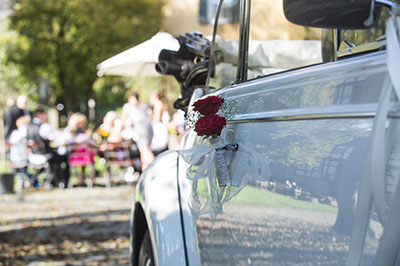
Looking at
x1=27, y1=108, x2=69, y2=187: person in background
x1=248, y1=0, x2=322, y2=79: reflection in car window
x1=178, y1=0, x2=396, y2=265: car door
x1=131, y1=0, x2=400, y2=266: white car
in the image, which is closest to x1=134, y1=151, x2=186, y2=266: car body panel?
x1=131, y1=0, x2=400, y2=266: white car

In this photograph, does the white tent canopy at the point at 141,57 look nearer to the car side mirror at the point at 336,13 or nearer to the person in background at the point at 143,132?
the person in background at the point at 143,132

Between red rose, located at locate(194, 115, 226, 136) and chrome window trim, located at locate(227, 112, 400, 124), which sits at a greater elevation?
chrome window trim, located at locate(227, 112, 400, 124)

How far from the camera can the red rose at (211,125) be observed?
6.01ft

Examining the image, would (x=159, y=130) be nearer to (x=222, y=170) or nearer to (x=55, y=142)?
(x=55, y=142)

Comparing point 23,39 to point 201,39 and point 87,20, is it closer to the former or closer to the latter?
point 87,20

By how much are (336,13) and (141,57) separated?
498 cm

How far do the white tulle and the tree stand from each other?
21381 millimetres

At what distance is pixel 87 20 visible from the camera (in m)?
23.5

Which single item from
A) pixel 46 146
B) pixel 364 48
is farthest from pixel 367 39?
pixel 46 146

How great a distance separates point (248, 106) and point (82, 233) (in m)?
5.40

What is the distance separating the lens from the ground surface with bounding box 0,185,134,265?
5598 millimetres

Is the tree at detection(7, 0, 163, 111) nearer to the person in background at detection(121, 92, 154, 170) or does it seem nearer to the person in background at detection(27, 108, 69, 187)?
the person in background at detection(27, 108, 69, 187)

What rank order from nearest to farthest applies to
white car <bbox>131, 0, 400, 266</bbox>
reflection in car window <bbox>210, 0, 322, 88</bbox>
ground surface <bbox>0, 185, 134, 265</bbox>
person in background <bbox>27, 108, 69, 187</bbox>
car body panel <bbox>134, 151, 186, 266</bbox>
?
white car <bbox>131, 0, 400, 266</bbox> < reflection in car window <bbox>210, 0, 322, 88</bbox> < car body panel <bbox>134, 151, 186, 266</bbox> < ground surface <bbox>0, 185, 134, 265</bbox> < person in background <bbox>27, 108, 69, 187</bbox>

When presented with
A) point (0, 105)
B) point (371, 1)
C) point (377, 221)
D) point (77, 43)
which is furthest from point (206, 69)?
point (0, 105)
